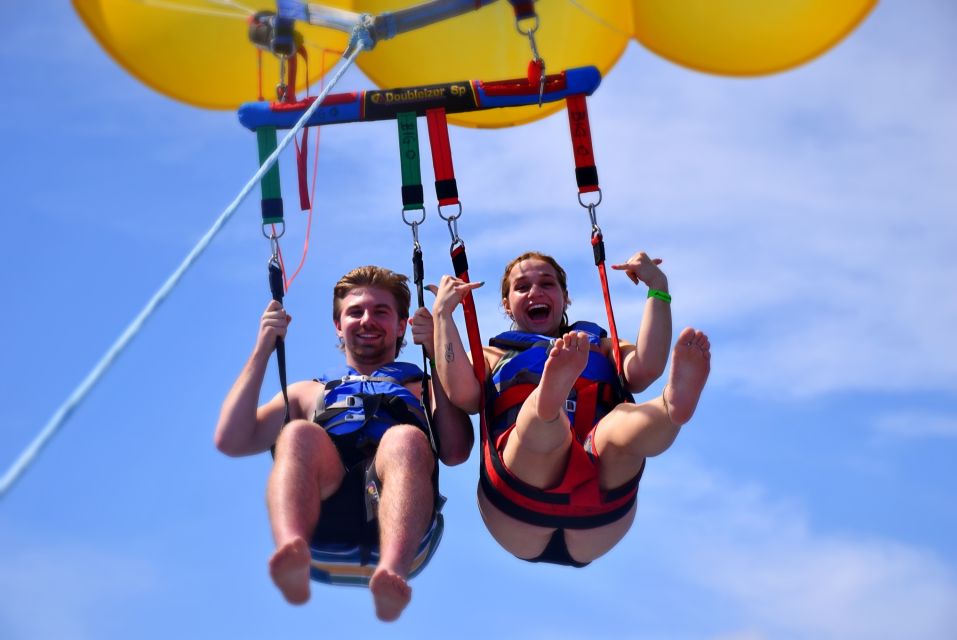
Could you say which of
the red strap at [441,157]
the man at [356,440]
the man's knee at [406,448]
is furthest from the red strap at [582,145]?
the man's knee at [406,448]

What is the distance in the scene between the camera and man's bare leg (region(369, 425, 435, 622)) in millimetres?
3555

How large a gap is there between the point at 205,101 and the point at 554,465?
2.14m

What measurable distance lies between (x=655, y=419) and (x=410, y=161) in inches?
57.2

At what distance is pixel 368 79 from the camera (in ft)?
17.4

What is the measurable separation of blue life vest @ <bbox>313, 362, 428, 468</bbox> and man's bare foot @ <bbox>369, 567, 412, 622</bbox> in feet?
2.53

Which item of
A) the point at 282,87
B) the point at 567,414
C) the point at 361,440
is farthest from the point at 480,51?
the point at 361,440

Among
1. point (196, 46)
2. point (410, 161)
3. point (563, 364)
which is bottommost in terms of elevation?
point (563, 364)

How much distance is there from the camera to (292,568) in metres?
3.50

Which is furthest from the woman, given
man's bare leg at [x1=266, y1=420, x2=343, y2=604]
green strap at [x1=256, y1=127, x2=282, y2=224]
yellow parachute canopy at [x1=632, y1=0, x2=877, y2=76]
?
yellow parachute canopy at [x1=632, y1=0, x2=877, y2=76]

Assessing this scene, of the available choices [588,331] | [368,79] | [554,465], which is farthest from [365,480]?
[368,79]

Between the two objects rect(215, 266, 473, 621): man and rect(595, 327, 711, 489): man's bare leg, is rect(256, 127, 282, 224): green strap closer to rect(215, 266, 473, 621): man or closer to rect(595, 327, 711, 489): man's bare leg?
rect(215, 266, 473, 621): man

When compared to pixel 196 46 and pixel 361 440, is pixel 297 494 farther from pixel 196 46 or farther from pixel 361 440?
pixel 196 46

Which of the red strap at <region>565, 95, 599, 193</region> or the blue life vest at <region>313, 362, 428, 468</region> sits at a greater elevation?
the red strap at <region>565, 95, 599, 193</region>

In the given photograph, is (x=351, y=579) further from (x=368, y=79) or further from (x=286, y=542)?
(x=368, y=79)
